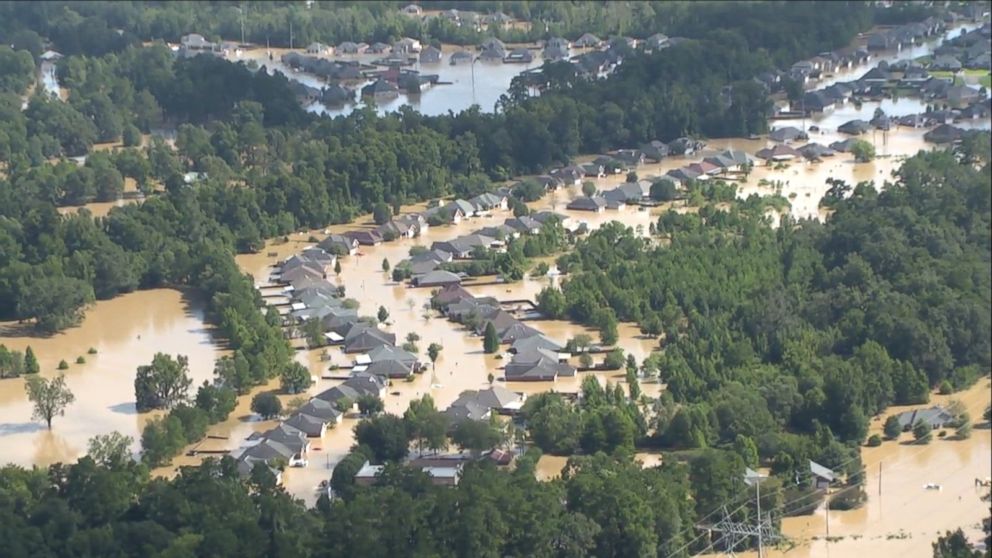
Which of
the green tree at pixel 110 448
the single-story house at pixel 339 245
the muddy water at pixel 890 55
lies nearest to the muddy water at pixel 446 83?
the muddy water at pixel 890 55

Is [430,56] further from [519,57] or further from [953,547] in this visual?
[953,547]

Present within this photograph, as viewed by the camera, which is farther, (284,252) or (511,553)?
(284,252)

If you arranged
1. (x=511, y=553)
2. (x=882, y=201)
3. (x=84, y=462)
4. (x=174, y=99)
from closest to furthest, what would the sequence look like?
1. (x=511, y=553)
2. (x=84, y=462)
3. (x=882, y=201)
4. (x=174, y=99)

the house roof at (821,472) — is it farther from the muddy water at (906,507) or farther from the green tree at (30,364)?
the green tree at (30,364)

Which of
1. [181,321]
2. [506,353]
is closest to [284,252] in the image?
[181,321]

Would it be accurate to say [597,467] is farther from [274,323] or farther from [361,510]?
[274,323]
